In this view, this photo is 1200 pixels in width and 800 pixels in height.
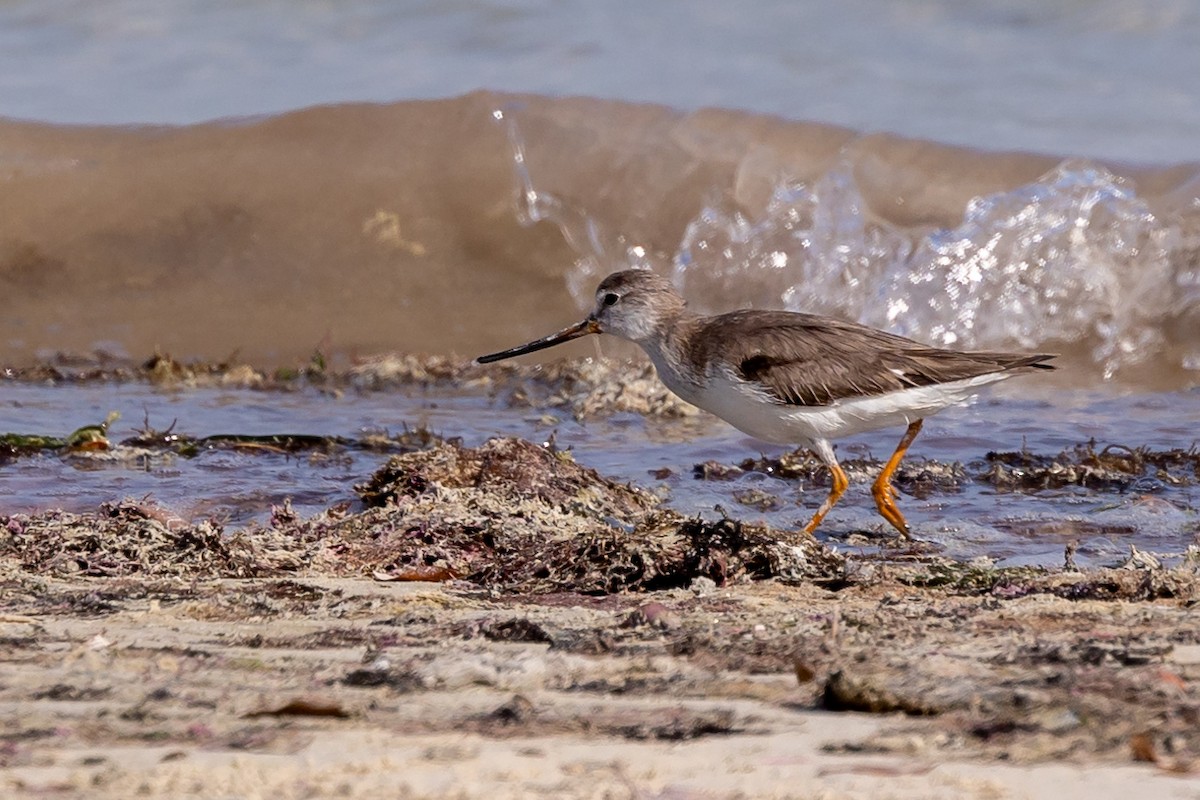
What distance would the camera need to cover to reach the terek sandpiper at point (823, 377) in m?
6.07

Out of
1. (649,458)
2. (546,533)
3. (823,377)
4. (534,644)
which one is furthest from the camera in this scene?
(649,458)

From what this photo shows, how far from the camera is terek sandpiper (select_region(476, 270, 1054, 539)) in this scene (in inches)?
239

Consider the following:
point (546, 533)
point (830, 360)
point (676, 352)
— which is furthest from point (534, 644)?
point (676, 352)

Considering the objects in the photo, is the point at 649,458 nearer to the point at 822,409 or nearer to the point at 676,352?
the point at 676,352

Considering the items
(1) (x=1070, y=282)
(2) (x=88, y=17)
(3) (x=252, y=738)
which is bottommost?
(3) (x=252, y=738)

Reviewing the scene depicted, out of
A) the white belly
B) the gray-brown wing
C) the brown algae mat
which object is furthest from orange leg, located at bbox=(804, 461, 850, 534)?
the brown algae mat

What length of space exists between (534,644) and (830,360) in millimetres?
2727

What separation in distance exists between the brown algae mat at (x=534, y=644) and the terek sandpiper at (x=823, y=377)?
30.0 inches

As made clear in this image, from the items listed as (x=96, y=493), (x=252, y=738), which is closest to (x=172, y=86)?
(x=96, y=493)

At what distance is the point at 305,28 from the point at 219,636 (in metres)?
13.2

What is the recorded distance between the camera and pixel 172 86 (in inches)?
577

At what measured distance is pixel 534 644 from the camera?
3.76m

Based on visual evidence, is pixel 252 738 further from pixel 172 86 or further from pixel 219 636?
pixel 172 86

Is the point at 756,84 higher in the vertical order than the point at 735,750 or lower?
higher
